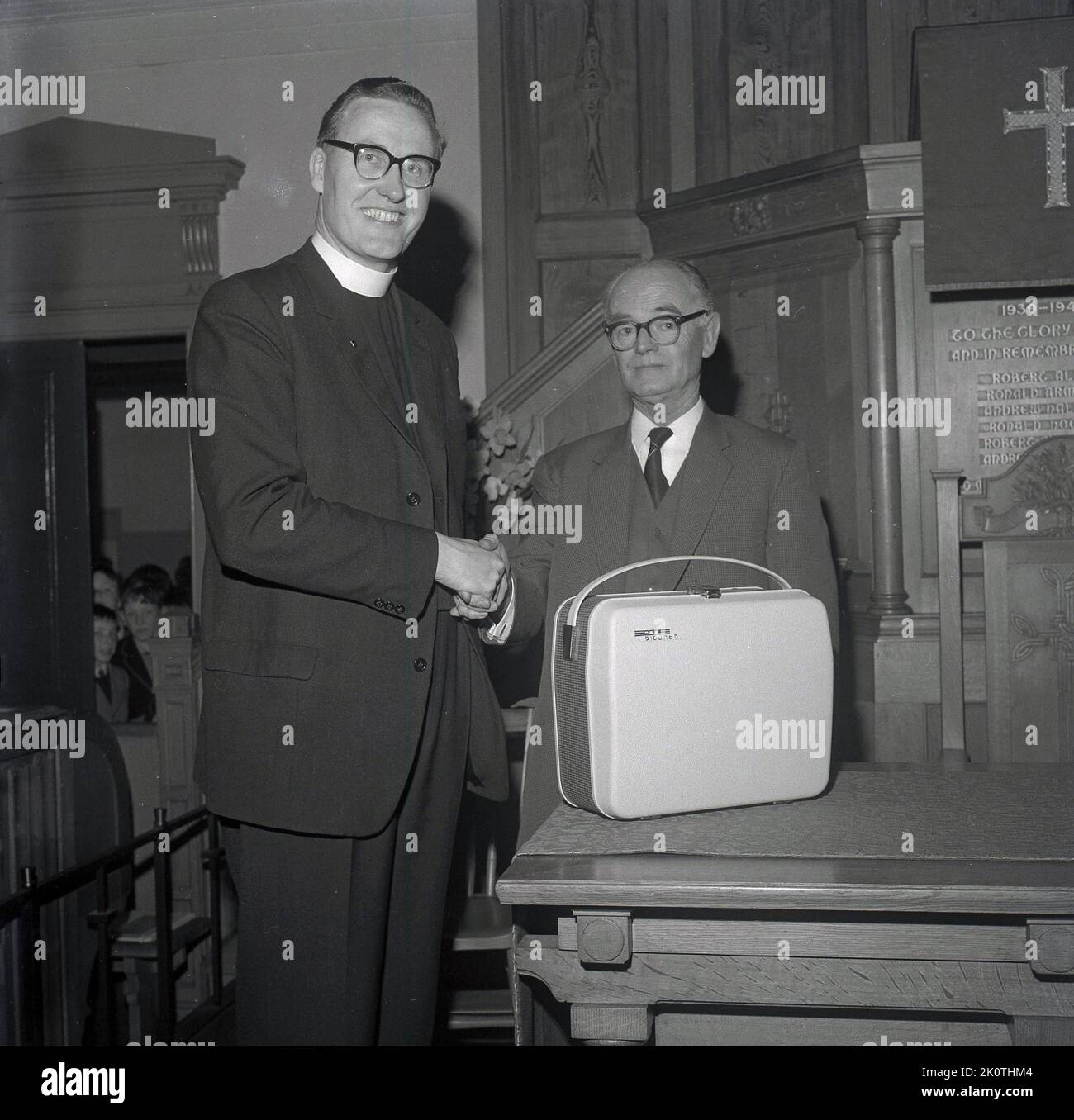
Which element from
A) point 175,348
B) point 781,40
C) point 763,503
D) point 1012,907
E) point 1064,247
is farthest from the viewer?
point 175,348

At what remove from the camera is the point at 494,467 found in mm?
2371

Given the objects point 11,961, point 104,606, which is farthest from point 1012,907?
point 104,606

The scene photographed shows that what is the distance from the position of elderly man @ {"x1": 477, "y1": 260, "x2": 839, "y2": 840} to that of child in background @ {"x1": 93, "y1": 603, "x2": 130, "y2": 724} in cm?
304

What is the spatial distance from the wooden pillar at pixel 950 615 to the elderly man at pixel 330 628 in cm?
117

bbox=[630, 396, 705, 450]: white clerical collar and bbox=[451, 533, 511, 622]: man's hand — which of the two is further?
bbox=[630, 396, 705, 450]: white clerical collar

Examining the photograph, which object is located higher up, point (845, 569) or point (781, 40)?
point (781, 40)

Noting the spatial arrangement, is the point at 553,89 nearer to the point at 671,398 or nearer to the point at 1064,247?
the point at 1064,247

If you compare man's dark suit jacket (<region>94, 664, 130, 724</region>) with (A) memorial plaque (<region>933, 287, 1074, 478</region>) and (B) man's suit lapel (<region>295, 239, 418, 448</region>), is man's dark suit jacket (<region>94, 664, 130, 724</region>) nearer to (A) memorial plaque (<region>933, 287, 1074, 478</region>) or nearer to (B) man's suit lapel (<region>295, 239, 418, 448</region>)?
(A) memorial plaque (<region>933, 287, 1074, 478</region>)

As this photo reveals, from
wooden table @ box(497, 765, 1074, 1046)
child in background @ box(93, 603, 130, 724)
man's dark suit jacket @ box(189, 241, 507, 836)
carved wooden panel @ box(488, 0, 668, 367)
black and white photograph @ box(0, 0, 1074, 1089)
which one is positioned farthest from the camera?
child in background @ box(93, 603, 130, 724)

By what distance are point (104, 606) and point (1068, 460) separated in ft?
11.7

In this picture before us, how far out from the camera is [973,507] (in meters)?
2.35

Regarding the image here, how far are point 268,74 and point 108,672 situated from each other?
230cm

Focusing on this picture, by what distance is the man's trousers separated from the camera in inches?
52.5

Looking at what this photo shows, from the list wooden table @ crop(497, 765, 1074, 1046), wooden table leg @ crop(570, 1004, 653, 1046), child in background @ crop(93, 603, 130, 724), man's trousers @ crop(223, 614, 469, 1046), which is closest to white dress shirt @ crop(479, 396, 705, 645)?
man's trousers @ crop(223, 614, 469, 1046)
